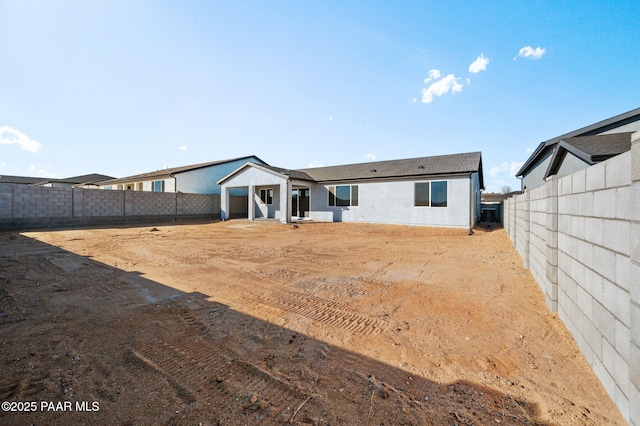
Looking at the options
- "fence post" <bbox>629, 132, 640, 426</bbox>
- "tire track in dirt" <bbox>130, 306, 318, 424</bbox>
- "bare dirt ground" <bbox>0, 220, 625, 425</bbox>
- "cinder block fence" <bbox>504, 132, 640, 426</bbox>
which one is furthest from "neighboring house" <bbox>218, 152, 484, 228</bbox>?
"tire track in dirt" <bbox>130, 306, 318, 424</bbox>

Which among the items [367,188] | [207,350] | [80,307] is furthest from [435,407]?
[367,188]

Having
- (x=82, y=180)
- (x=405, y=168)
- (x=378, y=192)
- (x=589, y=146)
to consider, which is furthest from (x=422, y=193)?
(x=82, y=180)

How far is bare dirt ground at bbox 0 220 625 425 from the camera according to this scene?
7.17 ft

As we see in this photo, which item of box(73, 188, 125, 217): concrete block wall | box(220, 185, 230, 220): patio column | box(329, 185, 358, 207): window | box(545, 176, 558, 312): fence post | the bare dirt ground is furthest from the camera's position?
box(220, 185, 230, 220): patio column

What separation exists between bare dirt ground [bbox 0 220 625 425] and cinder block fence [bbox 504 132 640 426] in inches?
10.1

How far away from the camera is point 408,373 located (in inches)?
105

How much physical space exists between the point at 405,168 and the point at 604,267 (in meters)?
15.7

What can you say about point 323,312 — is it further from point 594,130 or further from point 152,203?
point 594,130

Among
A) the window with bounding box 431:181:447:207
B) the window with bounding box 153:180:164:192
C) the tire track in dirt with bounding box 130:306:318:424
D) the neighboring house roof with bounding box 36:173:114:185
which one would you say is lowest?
the tire track in dirt with bounding box 130:306:318:424

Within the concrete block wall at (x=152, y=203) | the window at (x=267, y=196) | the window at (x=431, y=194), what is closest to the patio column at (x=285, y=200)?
the window at (x=267, y=196)

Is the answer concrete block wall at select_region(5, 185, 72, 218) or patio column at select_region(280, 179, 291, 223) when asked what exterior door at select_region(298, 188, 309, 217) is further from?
concrete block wall at select_region(5, 185, 72, 218)

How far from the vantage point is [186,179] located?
2422 centimetres

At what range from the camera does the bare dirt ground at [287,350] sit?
2186 mm

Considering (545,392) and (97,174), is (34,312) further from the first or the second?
(97,174)
